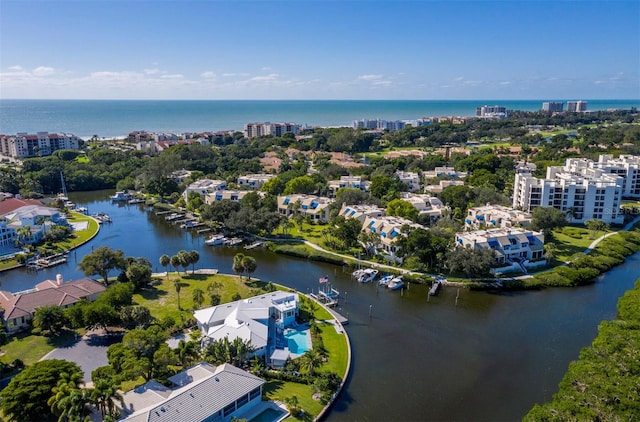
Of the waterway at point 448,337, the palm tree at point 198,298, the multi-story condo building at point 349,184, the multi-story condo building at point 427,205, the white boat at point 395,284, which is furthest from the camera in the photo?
the multi-story condo building at point 349,184

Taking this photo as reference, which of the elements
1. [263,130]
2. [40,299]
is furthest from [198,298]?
[263,130]

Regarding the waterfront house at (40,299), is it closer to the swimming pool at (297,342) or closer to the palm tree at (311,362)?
the swimming pool at (297,342)

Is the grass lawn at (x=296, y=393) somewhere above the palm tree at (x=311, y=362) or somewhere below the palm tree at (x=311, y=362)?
below

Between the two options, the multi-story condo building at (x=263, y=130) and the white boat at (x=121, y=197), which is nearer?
the white boat at (x=121, y=197)

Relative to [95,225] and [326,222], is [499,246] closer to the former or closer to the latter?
[326,222]

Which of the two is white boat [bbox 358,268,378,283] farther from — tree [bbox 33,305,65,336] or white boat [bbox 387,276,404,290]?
tree [bbox 33,305,65,336]

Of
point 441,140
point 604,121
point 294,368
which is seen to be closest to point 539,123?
point 604,121

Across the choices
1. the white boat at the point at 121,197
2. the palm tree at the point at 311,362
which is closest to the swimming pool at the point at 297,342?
the palm tree at the point at 311,362
